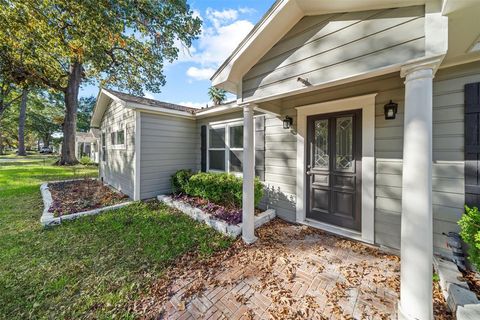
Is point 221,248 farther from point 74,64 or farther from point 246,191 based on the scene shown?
point 74,64

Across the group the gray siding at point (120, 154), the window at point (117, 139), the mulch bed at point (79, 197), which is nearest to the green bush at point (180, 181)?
the gray siding at point (120, 154)

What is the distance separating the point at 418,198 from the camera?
172 centimetres

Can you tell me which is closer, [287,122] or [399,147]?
[399,147]

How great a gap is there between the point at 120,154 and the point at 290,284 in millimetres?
7021

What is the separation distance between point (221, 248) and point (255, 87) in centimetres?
277

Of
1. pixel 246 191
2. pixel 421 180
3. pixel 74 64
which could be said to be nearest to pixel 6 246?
pixel 246 191

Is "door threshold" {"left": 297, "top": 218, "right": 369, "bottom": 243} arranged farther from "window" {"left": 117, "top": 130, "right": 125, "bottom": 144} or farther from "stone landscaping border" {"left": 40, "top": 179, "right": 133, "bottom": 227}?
"window" {"left": 117, "top": 130, "right": 125, "bottom": 144}

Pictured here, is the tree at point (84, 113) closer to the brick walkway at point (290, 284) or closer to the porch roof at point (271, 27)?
the porch roof at point (271, 27)

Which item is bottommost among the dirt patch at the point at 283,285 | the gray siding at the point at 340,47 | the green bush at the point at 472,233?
the dirt patch at the point at 283,285

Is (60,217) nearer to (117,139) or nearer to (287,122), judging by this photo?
(117,139)

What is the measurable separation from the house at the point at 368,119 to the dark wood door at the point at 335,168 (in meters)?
0.02

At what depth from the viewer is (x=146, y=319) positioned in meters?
1.97

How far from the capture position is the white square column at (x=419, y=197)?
5.56ft

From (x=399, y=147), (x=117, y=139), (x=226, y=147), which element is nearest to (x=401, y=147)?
(x=399, y=147)
